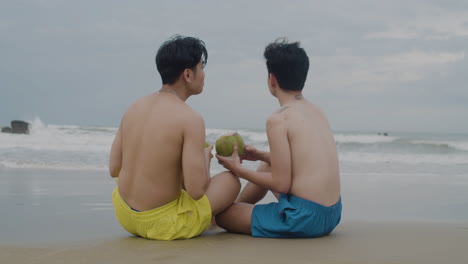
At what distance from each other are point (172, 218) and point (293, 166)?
91 cm

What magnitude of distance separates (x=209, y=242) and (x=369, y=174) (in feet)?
23.6

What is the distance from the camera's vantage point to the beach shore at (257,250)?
2.88 meters

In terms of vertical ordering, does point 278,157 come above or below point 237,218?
above

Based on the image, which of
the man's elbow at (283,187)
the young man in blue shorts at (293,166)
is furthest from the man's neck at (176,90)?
the man's elbow at (283,187)

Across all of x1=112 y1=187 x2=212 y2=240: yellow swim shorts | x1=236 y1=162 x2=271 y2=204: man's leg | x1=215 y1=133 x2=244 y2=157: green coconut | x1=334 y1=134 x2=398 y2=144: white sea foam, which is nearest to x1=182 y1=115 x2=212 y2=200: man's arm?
x1=112 y1=187 x2=212 y2=240: yellow swim shorts

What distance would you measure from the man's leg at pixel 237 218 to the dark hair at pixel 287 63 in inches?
37.1

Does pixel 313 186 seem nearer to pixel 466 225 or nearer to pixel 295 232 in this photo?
pixel 295 232

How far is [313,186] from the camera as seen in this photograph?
11.4 feet

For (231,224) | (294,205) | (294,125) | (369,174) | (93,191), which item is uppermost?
(294,125)

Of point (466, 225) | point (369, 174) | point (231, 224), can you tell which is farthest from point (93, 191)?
point (369, 174)

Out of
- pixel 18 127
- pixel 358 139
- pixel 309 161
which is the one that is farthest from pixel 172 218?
pixel 18 127

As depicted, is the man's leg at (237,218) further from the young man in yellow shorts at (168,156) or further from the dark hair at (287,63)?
Result: the dark hair at (287,63)

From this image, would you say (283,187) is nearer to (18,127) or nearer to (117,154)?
(117,154)

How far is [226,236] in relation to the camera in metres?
3.66
